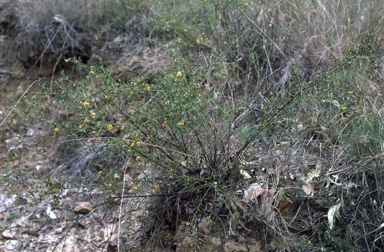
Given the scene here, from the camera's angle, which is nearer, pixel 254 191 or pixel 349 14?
pixel 254 191

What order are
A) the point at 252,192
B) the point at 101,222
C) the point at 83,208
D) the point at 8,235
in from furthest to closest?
the point at 83,208, the point at 8,235, the point at 101,222, the point at 252,192

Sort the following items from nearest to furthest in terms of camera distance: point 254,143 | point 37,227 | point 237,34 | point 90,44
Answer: point 254,143 → point 37,227 → point 237,34 → point 90,44

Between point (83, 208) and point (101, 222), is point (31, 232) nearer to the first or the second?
point (83, 208)

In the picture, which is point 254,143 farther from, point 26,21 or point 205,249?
point 26,21

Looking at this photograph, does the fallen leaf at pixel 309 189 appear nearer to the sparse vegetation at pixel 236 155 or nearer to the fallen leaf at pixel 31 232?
the sparse vegetation at pixel 236 155

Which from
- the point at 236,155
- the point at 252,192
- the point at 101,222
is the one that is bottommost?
the point at 101,222

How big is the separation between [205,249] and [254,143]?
697 mm

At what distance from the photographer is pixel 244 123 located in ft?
10.5

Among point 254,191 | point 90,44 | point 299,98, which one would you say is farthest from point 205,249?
point 90,44

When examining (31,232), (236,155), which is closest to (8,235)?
(31,232)

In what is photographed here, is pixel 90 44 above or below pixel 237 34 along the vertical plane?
below

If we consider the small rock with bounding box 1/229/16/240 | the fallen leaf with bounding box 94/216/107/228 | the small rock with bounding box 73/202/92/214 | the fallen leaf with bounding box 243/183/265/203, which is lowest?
the small rock with bounding box 1/229/16/240

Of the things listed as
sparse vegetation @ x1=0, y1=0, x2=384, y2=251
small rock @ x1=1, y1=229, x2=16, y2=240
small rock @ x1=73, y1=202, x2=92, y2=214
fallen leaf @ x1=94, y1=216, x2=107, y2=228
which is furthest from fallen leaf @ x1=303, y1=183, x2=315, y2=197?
small rock @ x1=1, y1=229, x2=16, y2=240

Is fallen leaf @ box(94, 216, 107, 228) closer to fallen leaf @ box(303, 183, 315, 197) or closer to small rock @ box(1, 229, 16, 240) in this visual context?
small rock @ box(1, 229, 16, 240)
